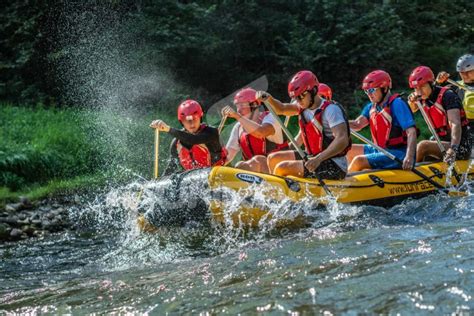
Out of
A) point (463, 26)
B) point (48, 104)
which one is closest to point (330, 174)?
point (48, 104)

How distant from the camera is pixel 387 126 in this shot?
9.21 metres

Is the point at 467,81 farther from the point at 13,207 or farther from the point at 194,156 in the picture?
the point at 13,207

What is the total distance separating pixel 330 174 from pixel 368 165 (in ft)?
3.19

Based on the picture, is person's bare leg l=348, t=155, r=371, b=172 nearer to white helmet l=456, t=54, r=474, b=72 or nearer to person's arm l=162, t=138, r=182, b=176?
person's arm l=162, t=138, r=182, b=176

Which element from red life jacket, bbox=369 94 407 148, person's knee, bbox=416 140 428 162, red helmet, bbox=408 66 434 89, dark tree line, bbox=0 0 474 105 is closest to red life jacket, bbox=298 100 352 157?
red life jacket, bbox=369 94 407 148

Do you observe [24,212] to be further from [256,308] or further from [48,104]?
[256,308]

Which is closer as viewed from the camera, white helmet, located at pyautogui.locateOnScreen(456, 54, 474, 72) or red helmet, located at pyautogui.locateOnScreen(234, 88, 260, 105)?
red helmet, located at pyautogui.locateOnScreen(234, 88, 260, 105)

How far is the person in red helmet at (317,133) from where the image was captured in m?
8.16

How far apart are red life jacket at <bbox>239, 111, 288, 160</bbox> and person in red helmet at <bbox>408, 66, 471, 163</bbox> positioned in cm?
210

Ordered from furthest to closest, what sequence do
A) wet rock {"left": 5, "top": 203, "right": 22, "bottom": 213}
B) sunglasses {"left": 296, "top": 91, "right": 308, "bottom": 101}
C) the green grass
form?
the green grass, wet rock {"left": 5, "top": 203, "right": 22, "bottom": 213}, sunglasses {"left": 296, "top": 91, "right": 308, "bottom": 101}

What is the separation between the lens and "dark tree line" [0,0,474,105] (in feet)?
57.8

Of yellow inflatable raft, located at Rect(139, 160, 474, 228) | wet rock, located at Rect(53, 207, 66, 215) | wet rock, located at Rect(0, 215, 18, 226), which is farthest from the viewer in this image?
wet rock, located at Rect(53, 207, 66, 215)

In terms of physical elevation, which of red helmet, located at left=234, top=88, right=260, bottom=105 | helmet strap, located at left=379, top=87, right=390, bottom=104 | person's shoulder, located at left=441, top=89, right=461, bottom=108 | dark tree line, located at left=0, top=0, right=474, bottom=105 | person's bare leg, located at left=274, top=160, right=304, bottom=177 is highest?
dark tree line, located at left=0, top=0, right=474, bottom=105

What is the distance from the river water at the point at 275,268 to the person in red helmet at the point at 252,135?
4.69ft
